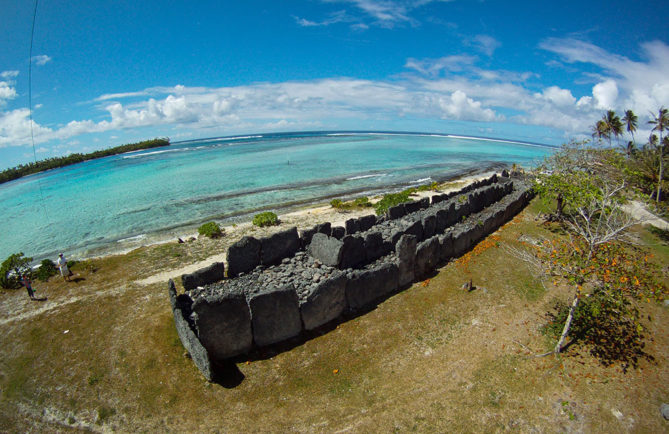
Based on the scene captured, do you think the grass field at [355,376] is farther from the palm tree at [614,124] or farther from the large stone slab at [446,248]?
the palm tree at [614,124]

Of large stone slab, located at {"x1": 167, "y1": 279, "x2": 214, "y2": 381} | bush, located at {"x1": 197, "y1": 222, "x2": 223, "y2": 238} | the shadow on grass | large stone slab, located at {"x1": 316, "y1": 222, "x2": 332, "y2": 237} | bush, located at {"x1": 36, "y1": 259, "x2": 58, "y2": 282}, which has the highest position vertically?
large stone slab, located at {"x1": 316, "y1": 222, "x2": 332, "y2": 237}

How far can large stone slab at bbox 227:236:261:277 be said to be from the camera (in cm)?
1199

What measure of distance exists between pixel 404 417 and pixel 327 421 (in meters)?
1.85

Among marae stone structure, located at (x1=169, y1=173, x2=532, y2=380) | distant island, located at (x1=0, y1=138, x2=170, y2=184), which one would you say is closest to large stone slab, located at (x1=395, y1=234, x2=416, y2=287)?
marae stone structure, located at (x1=169, y1=173, x2=532, y2=380)

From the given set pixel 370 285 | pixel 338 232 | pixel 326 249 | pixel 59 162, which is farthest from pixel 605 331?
pixel 59 162

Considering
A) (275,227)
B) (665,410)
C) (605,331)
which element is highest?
(275,227)

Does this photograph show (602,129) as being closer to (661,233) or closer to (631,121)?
(631,121)

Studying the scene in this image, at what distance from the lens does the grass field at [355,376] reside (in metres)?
7.13

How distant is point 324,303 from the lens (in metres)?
10.1

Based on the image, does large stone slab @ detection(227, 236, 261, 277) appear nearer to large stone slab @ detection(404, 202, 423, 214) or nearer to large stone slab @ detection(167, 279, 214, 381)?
large stone slab @ detection(167, 279, 214, 381)

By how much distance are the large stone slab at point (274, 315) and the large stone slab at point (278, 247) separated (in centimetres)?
361

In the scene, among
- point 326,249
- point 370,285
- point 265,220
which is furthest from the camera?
point 265,220

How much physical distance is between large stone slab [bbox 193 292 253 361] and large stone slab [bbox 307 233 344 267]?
14.1 ft

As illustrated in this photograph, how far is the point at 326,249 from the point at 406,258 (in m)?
3.36
